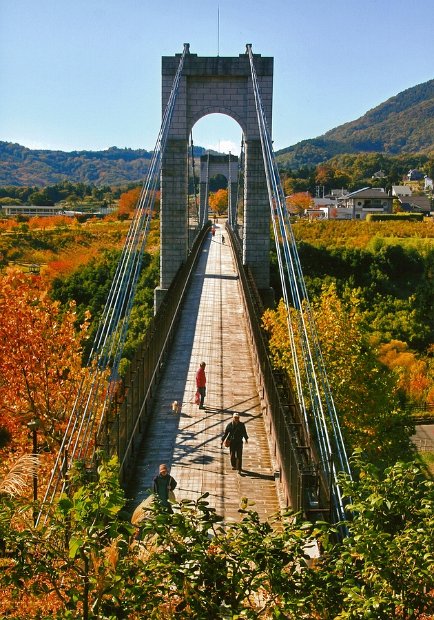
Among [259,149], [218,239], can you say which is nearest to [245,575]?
[259,149]

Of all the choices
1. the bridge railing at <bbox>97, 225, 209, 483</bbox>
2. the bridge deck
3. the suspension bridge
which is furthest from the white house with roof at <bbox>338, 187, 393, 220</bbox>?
the bridge railing at <bbox>97, 225, 209, 483</bbox>

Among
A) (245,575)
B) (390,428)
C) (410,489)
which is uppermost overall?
(410,489)

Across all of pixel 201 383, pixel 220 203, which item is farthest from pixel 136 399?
pixel 220 203

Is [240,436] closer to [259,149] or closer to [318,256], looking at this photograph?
[259,149]

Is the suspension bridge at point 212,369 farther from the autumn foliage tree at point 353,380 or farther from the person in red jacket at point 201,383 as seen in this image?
the autumn foliage tree at point 353,380

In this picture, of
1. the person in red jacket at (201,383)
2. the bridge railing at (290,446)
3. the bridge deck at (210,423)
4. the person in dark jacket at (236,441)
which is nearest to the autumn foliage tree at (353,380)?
the bridge deck at (210,423)

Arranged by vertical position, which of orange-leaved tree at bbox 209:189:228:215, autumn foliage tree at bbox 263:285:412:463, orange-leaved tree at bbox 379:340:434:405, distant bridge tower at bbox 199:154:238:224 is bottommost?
orange-leaved tree at bbox 379:340:434:405

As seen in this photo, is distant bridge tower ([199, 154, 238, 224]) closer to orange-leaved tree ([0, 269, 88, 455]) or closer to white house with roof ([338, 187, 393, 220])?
white house with roof ([338, 187, 393, 220])
